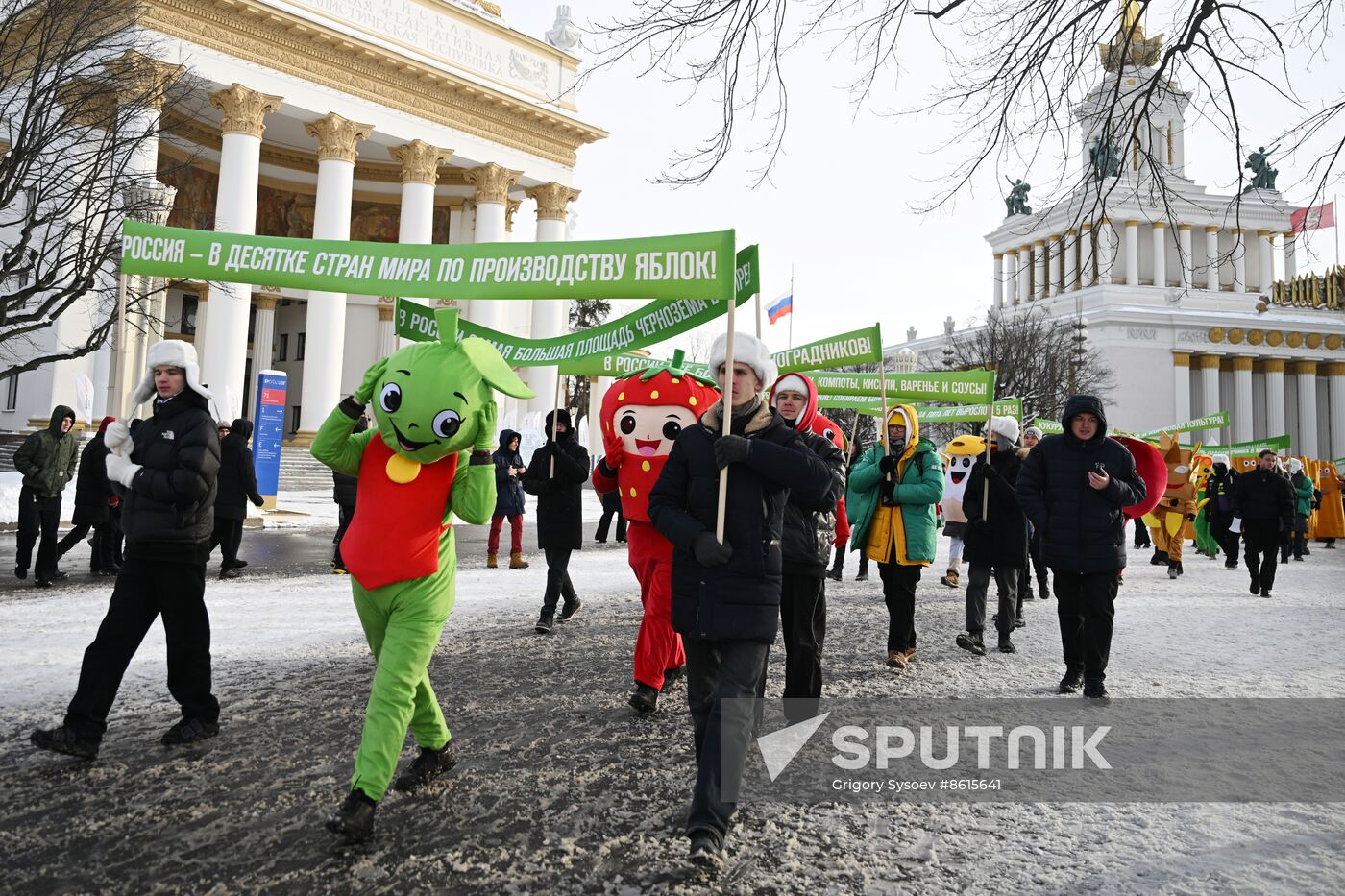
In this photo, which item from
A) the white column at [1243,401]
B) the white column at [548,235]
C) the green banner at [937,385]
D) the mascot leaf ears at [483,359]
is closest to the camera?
the mascot leaf ears at [483,359]

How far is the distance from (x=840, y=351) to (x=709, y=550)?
5.81 meters

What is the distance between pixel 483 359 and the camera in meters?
4.03

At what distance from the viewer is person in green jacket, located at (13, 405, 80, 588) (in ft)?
32.0

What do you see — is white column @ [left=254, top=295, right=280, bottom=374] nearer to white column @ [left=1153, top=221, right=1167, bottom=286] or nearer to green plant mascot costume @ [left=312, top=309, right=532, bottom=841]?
green plant mascot costume @ [left=312, top=309, right=532, bottom=841]

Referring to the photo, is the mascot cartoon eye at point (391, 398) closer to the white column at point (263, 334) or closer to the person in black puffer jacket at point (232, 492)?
the person in black puffer jacket at point (232, 492)

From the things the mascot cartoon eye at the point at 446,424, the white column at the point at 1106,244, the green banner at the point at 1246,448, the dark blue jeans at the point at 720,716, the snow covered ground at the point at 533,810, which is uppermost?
the white column at the point at 1106,244

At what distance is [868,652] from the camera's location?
7.27m

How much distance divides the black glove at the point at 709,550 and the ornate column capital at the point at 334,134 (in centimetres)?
2947

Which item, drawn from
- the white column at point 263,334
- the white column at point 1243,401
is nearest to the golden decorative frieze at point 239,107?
the white column at point 263,334

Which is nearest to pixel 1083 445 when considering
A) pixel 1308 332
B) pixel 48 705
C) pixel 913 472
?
pixel 913 472

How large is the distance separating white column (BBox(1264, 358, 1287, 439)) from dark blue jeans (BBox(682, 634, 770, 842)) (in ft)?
243

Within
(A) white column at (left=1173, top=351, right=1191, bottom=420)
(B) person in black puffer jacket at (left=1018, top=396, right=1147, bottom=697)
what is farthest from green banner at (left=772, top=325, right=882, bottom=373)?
(A) white column at (left=1173, top=351, right=1191, bottom=420)

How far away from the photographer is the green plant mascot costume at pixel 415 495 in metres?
3.76

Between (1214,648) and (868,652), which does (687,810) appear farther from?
(1214,648)
